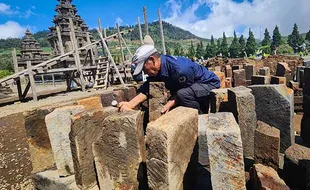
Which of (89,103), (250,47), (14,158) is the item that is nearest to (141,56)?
(89,103)

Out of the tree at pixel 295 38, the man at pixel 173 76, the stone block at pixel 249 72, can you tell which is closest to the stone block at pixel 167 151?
the man at pixel 173 76

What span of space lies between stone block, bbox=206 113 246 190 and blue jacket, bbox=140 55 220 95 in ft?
4.50

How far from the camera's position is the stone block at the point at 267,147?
1.64 m

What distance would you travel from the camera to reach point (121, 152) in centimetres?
170

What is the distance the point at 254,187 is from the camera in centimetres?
155

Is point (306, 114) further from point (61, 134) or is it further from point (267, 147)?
point (61, 134)

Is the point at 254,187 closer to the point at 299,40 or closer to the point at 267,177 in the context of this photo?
the point at 267,177

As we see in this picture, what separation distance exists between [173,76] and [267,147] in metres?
1.26

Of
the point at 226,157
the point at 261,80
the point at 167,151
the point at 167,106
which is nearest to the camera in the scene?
the point at 226,157

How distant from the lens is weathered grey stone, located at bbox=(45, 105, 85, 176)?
205 cm

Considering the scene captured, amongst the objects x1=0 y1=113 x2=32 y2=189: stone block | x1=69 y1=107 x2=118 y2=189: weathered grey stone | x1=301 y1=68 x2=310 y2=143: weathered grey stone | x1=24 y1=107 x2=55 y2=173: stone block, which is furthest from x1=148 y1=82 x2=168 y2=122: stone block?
x1=0 y1=113 x2=32 y2=189: stone block

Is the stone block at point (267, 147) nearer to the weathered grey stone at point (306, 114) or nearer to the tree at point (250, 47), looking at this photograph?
the weathered grey stone at point (306, 114)

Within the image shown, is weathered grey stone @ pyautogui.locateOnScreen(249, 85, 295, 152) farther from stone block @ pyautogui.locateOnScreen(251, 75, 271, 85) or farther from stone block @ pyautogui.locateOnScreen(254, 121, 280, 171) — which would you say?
stone block @ pyautogui.locateOnScreen(251, 75, 271, 85)

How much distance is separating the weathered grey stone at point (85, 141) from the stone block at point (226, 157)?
3.06ft
